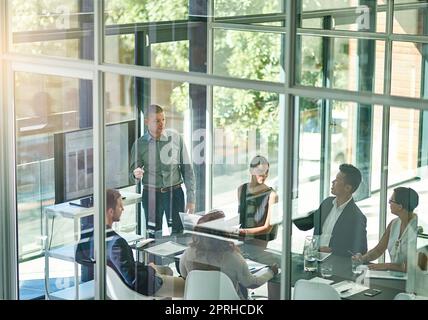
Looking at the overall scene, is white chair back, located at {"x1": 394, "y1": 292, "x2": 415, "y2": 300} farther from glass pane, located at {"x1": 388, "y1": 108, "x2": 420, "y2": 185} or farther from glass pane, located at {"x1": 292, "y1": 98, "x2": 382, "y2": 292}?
glass pane, located at {"x1": 388, "y1": 108, "x2": 420, "y2": 185}

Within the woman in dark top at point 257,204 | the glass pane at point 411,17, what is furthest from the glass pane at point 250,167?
the glass pane at point 411,17

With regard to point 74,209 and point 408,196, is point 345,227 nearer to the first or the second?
point 408,196

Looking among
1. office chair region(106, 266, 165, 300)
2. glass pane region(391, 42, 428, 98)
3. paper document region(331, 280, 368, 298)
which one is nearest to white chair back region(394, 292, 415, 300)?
paper document region(331, 280, 368, 298)

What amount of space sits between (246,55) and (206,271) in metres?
1.53

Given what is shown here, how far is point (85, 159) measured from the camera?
719 centimetres

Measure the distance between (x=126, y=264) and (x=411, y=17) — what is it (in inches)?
113

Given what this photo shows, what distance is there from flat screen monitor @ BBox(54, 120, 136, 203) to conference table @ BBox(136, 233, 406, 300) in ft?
2.04

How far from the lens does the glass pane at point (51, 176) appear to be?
7191 mm

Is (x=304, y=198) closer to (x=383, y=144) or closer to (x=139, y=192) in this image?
(x=383, y=144)

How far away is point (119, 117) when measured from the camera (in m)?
6.89

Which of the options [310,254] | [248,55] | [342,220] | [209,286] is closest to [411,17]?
[248,55]

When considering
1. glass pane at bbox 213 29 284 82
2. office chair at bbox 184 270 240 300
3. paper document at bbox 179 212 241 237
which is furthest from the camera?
office chair at bbox 184 270 240 300

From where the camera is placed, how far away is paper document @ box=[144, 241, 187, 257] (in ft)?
21.8
